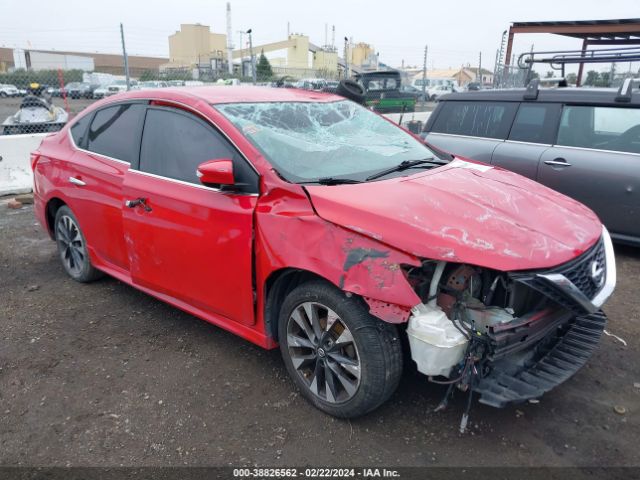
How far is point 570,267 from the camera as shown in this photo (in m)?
2.42

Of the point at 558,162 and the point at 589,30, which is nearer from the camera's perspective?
the point at 558,162

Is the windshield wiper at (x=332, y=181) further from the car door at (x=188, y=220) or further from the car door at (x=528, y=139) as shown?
the car door at (x=528, y=139)

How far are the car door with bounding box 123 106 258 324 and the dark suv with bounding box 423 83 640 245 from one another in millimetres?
3540

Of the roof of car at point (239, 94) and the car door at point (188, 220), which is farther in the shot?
the roof of car at point (239, 94)

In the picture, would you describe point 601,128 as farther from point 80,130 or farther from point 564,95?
point 80,130

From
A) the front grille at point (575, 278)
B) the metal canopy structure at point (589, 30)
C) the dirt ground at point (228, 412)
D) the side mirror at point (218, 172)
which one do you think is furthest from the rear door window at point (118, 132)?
the metal canopy structure at point (589, 30)

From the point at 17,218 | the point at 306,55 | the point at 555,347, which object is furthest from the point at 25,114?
the point at 306,55

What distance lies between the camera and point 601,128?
5.06 meters

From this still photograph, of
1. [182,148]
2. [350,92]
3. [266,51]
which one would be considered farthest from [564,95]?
[266,51]

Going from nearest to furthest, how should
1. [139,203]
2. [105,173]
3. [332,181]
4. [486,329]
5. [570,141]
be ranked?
[486,329]
[332,181]
[139,203]
[105,173]
[570,141]

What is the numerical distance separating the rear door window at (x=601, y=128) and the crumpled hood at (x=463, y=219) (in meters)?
2.42

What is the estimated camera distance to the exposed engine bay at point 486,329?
7.47 ft

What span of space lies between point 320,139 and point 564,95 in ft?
10.8

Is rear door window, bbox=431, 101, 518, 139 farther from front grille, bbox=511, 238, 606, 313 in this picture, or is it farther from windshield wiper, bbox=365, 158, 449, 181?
front grille, bbox=511, 238, 606, 313
